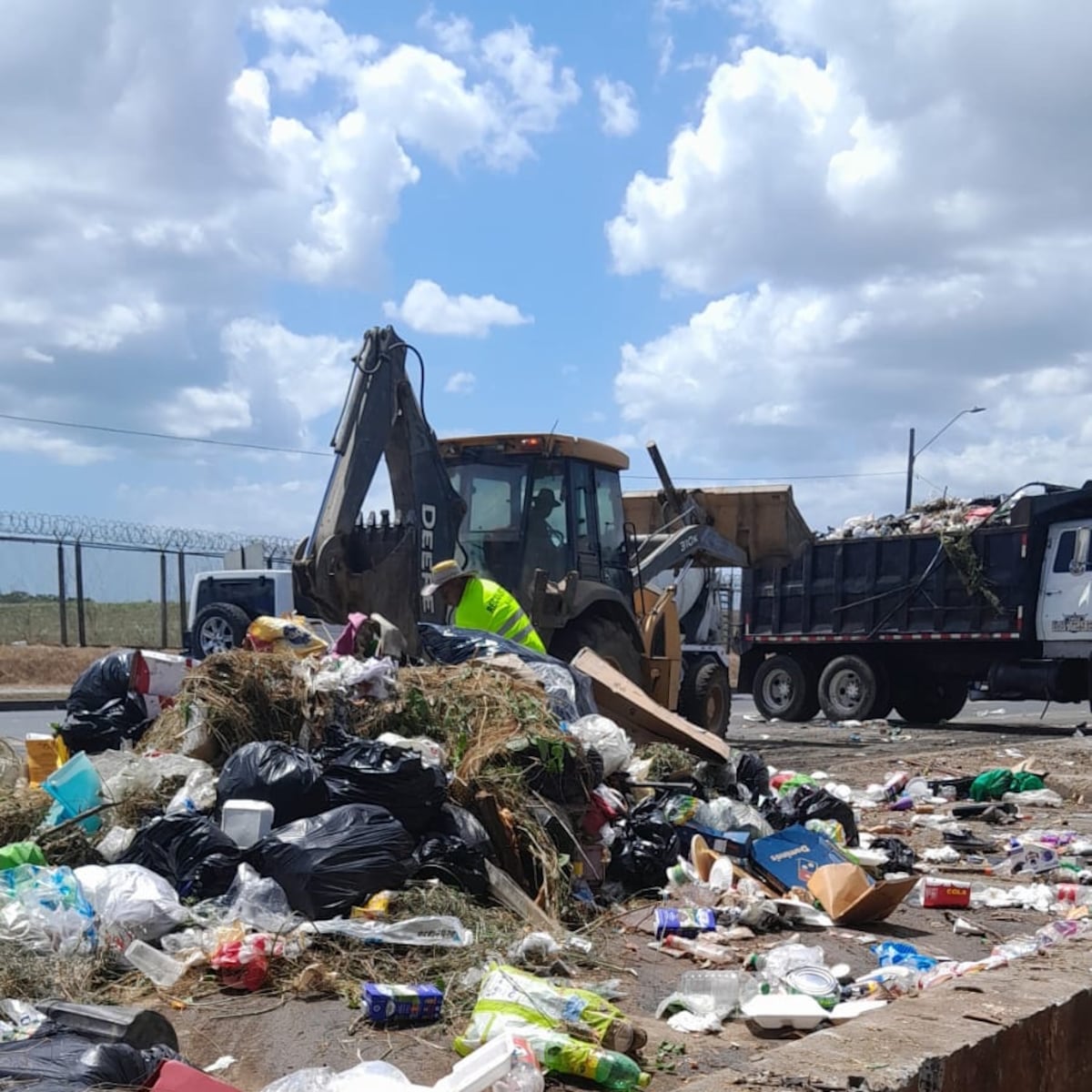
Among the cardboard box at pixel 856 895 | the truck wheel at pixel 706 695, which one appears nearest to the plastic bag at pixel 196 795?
the cardboard box at pixel 856 895

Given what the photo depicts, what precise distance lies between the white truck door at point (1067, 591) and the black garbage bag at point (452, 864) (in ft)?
38.0

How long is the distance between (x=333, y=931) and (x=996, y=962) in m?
2.21

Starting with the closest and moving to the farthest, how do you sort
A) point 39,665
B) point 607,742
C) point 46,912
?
point 46,912, point 607,742, point 39,665

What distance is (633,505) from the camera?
16453 millimetres

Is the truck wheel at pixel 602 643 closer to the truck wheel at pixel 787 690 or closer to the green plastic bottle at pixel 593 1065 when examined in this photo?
the green plastic bottle at pixel 593 1065

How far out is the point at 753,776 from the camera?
728cm

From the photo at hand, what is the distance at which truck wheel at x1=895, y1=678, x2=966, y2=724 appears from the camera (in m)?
17.2

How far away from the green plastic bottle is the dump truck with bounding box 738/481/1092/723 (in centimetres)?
1258

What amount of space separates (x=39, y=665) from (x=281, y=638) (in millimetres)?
15404

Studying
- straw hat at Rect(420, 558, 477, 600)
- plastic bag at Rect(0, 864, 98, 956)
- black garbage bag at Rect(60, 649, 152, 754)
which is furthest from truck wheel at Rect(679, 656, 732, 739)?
plastic bag at Rect(0, 864, 98, 956)

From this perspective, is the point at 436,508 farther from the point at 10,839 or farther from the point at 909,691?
the point at 909,691

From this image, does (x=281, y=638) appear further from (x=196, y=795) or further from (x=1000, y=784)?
(x=1000, y=784)

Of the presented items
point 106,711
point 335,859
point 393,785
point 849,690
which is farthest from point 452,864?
point 849,690

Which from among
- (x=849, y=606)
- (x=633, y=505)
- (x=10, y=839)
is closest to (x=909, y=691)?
(x=849, y=606)
